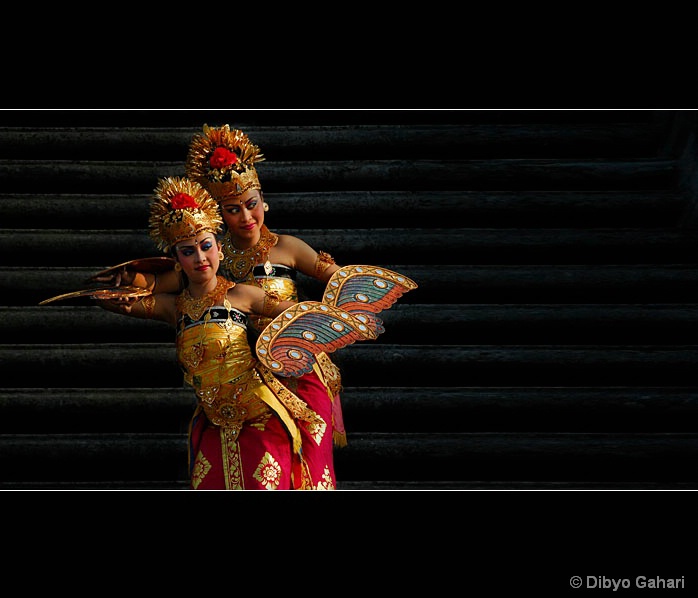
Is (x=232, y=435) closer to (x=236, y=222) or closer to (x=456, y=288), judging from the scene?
(x=236, y=222)

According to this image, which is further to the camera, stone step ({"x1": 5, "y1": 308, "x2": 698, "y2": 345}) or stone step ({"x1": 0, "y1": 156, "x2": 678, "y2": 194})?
stone step ({"x1": 0, "y1": 156, "x2": 678, "y2": 194})

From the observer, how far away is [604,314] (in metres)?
8.54

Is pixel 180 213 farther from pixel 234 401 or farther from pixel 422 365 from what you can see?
pixel 422 365

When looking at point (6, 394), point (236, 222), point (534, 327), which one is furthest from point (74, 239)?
point (534, 327)

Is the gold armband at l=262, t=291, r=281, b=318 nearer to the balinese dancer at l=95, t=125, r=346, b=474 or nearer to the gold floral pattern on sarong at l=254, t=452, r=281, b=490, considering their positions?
the balinese dancer at l=95, t=125, r=346, b=474

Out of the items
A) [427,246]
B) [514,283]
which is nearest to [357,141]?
[427,246]

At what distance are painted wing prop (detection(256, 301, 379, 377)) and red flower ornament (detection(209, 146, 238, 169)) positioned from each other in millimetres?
806

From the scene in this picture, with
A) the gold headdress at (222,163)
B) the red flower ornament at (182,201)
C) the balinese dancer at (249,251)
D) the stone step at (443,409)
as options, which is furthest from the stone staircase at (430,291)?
the red flower ornament at (182,201)

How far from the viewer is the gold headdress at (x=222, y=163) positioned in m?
6.75

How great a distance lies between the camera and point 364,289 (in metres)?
6.84

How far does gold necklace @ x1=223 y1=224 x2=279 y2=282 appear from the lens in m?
6.98

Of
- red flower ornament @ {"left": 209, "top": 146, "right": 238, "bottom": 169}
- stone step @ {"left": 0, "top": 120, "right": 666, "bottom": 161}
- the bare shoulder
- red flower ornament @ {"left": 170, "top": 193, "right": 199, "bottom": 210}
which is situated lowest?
the bare shoulder

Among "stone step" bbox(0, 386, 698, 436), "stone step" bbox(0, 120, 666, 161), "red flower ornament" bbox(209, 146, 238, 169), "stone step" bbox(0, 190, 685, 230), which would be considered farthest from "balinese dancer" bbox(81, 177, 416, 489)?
"stone step" bbox(0, 120, 666, 161)

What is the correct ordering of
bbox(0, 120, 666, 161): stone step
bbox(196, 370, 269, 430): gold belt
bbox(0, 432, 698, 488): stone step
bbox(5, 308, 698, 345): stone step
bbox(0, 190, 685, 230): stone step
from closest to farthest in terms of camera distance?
bbox(196, 370, 269, 430): gold belt
bbox(0, 432, 698, 488): stone step
bbox(5, 308, 698, 345): stone step
bbox(0, 190, 685, 230): stone step
bbox(0, 120, 666, 161): stone step
